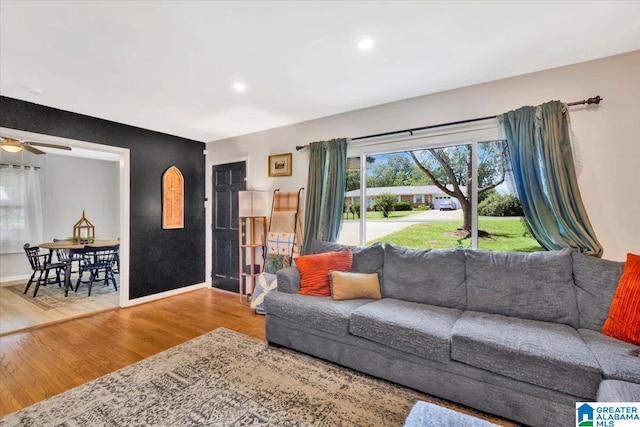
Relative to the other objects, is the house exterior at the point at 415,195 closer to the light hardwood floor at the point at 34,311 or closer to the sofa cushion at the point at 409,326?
the sofa cushion at the point at 409,326

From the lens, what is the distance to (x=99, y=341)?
9.57 ft

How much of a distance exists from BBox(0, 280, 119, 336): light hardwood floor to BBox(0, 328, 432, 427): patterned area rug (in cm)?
194

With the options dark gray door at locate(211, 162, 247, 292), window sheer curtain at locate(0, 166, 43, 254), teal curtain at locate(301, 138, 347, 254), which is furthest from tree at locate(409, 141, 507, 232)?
window sheer curtain at locate(0, 166, 43, 254)

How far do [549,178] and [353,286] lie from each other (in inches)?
75.4

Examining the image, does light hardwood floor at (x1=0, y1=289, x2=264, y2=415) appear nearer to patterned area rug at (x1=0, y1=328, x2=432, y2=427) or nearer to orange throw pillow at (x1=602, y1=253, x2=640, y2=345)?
patterned area rug at (x1=0, y1=328, x2=432, y2=427)

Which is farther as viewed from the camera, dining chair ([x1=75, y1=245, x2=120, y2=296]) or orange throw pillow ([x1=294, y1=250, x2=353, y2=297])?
dining chair ([x1=75, y1=245, x2=120, y2=296])

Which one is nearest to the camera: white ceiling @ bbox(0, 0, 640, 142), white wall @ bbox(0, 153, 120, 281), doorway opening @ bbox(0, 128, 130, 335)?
white ceiling @ bbox(0, 0, 640, 142)

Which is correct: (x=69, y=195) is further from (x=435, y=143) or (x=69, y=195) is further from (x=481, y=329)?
(x=481, y=329)

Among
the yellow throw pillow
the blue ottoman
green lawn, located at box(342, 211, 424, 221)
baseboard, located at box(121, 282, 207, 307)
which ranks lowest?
baseboard, located at box(121, 282, 207, 307)

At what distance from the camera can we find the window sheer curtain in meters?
5.23

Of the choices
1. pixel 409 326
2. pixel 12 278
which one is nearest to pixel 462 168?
pixel 409 326

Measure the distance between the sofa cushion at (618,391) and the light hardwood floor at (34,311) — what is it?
4.95 m

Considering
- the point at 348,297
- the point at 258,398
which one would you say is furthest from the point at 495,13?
the point at 258,398

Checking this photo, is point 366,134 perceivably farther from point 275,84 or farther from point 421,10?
point 421,10
